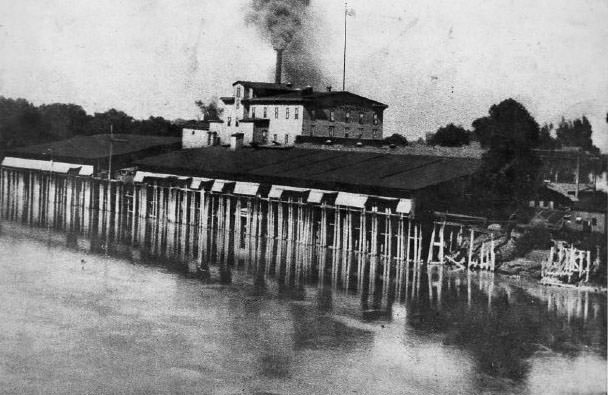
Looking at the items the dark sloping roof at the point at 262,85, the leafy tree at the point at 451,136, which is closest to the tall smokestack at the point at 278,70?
the dark sloping roof at the point at 262,85

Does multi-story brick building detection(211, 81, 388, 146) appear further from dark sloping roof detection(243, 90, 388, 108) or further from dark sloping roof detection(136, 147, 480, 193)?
dark sloping roof detection(136, 147, 480, 193)

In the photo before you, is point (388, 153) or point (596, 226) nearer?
point (596, 226)

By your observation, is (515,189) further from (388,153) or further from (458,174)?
(388,153)

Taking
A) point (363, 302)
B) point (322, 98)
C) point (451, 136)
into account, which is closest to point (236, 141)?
point (322, 98)

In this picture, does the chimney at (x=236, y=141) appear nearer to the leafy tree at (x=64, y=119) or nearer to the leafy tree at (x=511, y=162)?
the leafy tree at (x=64, y=119)

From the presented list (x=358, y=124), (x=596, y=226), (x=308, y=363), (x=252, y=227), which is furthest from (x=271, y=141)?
(x=308, y=363)

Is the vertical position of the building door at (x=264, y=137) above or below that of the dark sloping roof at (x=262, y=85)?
below
